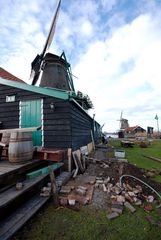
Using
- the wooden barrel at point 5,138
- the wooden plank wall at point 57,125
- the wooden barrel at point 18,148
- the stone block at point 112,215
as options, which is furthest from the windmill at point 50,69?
the stone block at point 112,215

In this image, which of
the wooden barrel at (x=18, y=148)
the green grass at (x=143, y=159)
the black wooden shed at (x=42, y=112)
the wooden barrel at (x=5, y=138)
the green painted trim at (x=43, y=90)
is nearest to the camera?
the wooden barrel at (x=18, y=148)

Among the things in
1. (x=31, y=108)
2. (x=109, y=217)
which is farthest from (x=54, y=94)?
(x=109, y=217)

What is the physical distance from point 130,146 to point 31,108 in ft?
40.5

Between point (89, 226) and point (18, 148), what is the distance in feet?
7.57

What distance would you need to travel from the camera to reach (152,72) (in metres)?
13.8

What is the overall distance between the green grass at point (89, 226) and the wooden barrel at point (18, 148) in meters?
1.38

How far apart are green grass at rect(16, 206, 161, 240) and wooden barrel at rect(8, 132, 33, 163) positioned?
1383 millimetres

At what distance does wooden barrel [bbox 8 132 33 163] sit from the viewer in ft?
12.4

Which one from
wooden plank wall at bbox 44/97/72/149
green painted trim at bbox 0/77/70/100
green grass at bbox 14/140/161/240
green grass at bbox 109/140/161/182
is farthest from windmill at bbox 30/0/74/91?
green grass at bbox 14/140/161/240

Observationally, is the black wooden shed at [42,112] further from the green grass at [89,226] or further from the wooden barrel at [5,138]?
the green grass at [89,226]

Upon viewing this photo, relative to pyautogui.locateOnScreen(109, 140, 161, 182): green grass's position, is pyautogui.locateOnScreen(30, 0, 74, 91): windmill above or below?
above

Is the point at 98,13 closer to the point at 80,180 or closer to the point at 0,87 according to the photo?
the point at 0,87

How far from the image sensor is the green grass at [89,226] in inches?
96.6

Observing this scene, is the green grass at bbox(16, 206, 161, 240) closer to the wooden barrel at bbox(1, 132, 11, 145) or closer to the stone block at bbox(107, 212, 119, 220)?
the stone block at bbox(107, 212, 119, 220)
